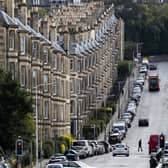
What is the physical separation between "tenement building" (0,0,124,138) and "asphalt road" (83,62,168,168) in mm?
6099

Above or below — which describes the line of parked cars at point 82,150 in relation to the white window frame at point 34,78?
below

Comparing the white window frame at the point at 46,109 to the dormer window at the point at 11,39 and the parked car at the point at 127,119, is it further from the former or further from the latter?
the parked car at the point at 127,119

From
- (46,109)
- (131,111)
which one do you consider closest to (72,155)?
(46,109)

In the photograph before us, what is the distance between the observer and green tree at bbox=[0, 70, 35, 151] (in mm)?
91750

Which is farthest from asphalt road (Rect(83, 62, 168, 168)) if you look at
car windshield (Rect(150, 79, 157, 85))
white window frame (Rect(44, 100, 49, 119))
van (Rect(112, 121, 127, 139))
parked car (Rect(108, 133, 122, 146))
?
white window frame (Rect(44, 100, 49, 119))

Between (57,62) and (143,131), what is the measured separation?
30.3m

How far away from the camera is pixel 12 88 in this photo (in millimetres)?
92188

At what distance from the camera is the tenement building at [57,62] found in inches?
4327

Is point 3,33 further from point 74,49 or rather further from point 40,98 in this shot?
point 74,49

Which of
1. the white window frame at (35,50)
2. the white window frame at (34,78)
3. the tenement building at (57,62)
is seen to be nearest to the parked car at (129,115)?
the tenement building at (57,62)

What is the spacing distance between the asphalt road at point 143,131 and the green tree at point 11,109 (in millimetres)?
8039

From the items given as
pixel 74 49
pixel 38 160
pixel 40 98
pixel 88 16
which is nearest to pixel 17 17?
pixel 40 98

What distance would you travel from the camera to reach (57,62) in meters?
129

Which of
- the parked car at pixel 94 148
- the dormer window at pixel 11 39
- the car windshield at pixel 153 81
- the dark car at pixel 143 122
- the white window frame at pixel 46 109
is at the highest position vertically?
the dormer window at pixel 11 39
